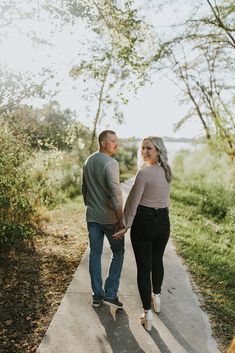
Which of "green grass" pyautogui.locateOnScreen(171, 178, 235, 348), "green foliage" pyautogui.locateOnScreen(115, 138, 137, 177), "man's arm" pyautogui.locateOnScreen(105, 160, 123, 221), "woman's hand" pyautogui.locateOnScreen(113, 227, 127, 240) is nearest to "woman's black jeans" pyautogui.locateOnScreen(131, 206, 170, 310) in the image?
"woman's hand" pyautogui.locateOnScreen(113, 227, 127, 240)

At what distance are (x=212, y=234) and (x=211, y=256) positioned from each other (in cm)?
214

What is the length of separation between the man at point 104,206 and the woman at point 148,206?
0.33m

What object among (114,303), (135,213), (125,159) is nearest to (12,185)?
(114,303)

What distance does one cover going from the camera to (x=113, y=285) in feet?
16.3

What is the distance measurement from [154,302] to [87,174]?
1.78 meters

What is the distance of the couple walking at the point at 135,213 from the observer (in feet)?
14.4

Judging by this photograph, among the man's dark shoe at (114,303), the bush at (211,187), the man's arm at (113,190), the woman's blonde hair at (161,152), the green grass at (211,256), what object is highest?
the woman's blonde hair at (161,152)

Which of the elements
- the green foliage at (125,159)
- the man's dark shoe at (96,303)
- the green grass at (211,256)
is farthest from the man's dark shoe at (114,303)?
the green foliage at (125,159)

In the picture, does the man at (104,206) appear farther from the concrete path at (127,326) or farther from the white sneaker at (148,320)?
the white sneaker at (148,320)

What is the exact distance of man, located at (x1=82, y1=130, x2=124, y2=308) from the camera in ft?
15.4

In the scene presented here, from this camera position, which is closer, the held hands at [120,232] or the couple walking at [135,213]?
the couple walking at [135,213]

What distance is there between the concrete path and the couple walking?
18cm

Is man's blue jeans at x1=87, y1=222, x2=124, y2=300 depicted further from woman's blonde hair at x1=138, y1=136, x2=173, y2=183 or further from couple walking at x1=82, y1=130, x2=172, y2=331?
woman's blonde hair at x1=138, y1=136, x2=173, y2=183

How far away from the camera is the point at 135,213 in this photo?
4.39m
